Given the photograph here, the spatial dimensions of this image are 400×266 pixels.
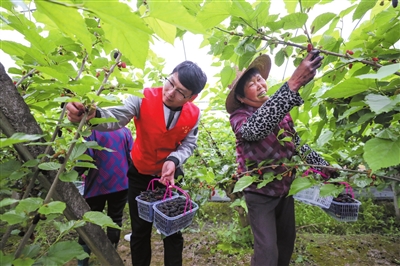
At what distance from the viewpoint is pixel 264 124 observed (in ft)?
4.03

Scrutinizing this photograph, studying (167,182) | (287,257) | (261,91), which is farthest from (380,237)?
(167,182)

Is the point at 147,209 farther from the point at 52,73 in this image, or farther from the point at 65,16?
the point at 65,16

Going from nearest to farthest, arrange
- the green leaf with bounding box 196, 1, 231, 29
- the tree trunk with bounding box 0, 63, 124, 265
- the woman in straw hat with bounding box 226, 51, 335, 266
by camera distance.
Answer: the tree trunk with bounding box 0, 63, 124, 265, the green leaf with bounding box 196, 1, 231, 29, the woman in straw hat with bounding box 226, 51, 335, 266

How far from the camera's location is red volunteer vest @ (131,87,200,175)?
158cm

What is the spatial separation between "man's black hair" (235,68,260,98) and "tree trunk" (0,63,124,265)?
1126 mm

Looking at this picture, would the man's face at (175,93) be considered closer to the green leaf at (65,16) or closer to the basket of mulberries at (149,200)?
the basket of mulberries at (149,200)

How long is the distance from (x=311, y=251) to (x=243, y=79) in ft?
6.38

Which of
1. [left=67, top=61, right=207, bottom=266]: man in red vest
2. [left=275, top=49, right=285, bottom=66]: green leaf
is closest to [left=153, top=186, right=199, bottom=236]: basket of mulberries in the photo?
[left=67, top=61, right=207, bottom=266]: man in red vest

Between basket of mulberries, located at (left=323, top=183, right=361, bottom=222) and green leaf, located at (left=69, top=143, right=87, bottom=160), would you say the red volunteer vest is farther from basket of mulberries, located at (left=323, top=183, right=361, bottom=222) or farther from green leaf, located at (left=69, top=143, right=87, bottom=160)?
Result: basket of mulberries, located at (left=323, top=183, right=361, bottom=222)

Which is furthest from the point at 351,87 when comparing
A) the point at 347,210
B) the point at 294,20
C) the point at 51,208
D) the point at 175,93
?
the point at 347,210

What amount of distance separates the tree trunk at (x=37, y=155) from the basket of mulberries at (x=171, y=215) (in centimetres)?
49

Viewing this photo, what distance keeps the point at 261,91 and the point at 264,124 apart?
1.23 ft

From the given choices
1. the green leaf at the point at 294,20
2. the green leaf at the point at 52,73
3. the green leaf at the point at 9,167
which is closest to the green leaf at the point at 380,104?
the green leaf at the point at 294,20

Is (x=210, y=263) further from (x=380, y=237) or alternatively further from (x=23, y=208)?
(x=23, y=208)
